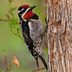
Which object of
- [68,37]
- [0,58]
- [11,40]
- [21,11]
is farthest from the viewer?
[11,40]

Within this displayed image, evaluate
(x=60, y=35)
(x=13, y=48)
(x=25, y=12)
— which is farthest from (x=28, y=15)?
(x=13, y=48)

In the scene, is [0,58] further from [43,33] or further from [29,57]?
[43,33]

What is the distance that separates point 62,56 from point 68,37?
24 centimetres

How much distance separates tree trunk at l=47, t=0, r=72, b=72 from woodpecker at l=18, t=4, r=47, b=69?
4.02ft

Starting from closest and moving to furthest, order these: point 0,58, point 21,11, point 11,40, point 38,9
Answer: point 21,11
point 38,9
point 0,58
point 11,40

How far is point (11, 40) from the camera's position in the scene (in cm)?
1355

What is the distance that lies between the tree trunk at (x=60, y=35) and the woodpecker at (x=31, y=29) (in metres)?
1.23

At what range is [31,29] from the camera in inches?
340

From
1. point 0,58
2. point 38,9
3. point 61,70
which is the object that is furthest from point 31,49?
point 0,58

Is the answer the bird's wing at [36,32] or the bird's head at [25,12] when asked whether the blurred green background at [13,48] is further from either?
the bird's head at [25,12]

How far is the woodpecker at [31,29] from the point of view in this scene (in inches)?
334

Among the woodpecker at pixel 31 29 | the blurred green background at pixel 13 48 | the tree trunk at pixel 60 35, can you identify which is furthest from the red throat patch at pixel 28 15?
the blurred green background at pixel 13 48

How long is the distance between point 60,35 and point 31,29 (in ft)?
5.22

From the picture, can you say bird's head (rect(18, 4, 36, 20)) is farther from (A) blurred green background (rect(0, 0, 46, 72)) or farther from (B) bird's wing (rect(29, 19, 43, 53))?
(A) blurred green background (rect(0, 0, 46, 72))
